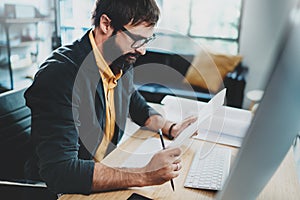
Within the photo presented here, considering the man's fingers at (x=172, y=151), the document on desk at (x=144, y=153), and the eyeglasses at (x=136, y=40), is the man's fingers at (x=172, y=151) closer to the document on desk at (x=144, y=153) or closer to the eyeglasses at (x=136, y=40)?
the document on desk at (x=144, y=153)

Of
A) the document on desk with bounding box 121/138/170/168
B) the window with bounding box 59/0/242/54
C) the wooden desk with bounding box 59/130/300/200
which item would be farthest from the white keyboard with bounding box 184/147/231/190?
the window with bounding box 59/0/242/54

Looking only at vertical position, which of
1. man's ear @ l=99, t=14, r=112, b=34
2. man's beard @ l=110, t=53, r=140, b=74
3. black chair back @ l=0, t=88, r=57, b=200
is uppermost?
man's ear @ l=99, t=14, r=112, b=34

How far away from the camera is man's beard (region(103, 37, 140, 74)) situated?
3.16 feet

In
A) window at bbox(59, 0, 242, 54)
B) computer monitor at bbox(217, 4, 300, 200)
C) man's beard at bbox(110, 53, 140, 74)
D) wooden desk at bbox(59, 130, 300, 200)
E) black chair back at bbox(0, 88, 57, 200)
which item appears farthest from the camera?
window at bbox(59, 0, 242, 54)

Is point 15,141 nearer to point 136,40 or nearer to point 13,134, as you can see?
point 13,134

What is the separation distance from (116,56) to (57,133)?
0.33 metres

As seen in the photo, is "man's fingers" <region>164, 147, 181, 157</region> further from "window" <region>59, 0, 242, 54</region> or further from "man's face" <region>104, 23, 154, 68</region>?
"window" <region>59, 0, 242, 54</region>

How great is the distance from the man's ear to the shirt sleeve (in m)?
0.18

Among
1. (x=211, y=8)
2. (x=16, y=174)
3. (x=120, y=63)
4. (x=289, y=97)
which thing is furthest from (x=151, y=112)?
(x=211, y=8)

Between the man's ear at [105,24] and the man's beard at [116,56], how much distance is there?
3 cm

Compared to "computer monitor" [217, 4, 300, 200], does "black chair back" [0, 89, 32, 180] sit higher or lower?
lower

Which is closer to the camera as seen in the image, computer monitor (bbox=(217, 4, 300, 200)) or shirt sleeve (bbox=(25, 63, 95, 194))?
Answer: computer monitor (bbox=(217, 4, 300, 200))

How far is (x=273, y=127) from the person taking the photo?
0.27m

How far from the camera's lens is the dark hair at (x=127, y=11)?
0.89 metres
